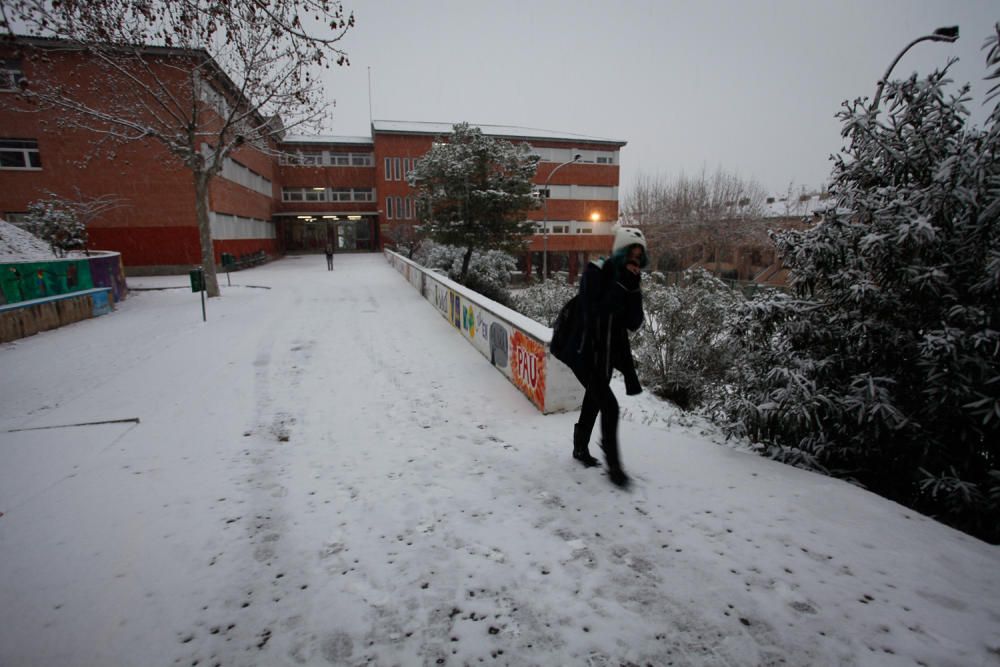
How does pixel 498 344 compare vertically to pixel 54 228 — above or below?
below

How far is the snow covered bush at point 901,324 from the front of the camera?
2979 millimetres

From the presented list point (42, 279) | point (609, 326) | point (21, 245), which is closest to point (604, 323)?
point (609, 326)

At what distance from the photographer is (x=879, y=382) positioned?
11.5 ft

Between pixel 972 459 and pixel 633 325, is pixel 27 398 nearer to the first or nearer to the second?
pixel 633 325

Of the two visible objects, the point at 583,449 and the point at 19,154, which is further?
the point at 19,154

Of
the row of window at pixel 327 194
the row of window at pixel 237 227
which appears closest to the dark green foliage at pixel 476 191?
the row of window at pixel 237 227

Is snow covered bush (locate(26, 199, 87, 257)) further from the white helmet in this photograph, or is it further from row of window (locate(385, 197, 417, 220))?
row of window (locate(385, 197, 417, 220))

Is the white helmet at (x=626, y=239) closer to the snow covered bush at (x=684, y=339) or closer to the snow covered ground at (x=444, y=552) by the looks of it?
the snow covered ground at (x=444, y=552)

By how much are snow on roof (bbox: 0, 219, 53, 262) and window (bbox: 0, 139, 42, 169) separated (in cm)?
893

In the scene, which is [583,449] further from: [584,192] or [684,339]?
[584,192]

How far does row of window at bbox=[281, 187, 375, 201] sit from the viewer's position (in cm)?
3969

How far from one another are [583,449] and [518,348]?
7.44 feet

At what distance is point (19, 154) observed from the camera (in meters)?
20.8

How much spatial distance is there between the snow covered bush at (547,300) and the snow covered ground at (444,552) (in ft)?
32.8
